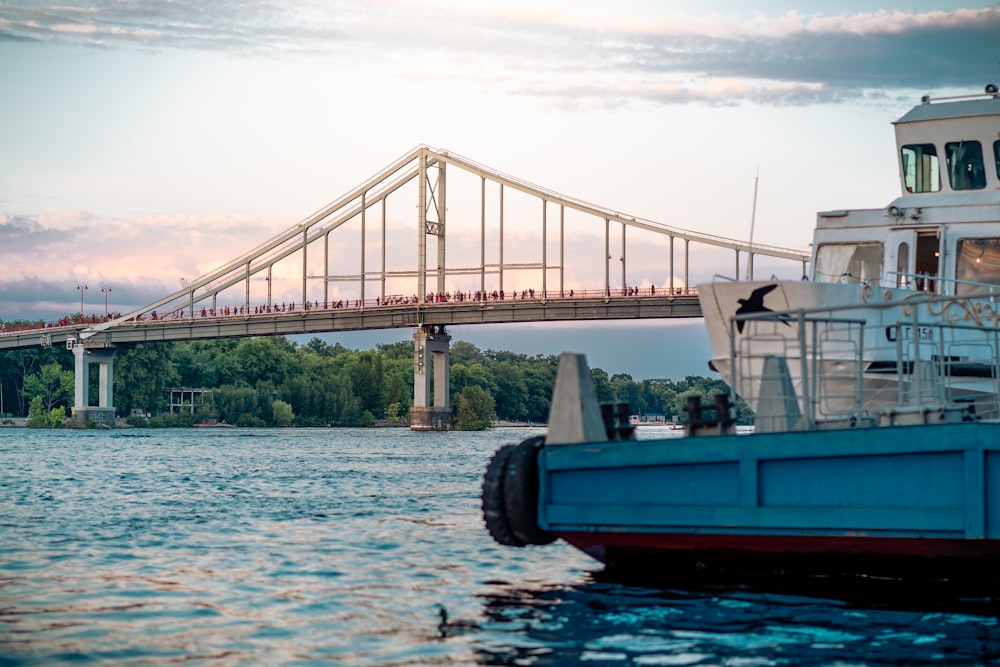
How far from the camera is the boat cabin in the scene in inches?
770

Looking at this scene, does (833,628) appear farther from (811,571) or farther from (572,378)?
(572,378)

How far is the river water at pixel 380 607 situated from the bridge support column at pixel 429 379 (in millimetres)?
84055

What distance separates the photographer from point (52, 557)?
17.1m

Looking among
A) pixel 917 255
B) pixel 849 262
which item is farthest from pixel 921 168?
pixel 849 262

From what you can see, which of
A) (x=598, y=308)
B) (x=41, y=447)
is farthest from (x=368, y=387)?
(x=41, y=447)

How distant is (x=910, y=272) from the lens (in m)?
20.0

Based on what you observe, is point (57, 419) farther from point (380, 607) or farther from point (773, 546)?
point (773, 546)

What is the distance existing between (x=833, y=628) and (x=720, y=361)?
8026 millimetres

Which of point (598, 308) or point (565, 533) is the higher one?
point (598, 308)

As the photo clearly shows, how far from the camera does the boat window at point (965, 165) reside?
20.4 meters

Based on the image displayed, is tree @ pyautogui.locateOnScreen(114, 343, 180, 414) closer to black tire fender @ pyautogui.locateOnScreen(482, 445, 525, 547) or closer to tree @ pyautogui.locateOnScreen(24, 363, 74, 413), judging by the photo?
tree @ pyautogui.locateOnScreen(24, 363, 74, 413)

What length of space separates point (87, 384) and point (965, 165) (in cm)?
10504

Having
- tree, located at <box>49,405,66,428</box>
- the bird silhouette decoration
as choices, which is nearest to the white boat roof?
the bird silhouette decoration

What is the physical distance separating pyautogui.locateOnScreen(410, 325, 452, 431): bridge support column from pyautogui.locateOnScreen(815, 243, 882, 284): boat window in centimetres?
8696
